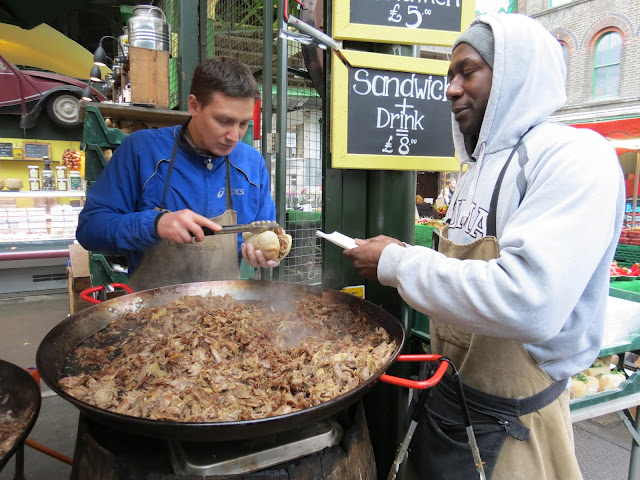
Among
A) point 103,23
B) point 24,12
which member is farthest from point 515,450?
point 103,23

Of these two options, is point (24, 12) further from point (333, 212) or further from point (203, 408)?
point (203, 408)

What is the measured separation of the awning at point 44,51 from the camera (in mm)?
9539

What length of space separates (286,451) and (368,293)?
59.8 inches

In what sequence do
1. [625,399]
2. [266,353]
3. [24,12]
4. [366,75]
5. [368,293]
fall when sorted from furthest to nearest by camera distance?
[24,12]
[368,293]
[625,399]
[366,75]
[266,353]

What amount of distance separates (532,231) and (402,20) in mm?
1737

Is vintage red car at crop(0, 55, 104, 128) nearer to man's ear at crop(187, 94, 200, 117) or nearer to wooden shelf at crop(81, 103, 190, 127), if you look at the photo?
wooden shelf at crop(81, 103, 190, 127)

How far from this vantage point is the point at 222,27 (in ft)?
16.9

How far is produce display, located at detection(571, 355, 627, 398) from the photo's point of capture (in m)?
2.54

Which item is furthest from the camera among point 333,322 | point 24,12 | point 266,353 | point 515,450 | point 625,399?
point 24,12

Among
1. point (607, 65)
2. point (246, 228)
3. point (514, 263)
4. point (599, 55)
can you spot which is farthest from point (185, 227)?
point (599, 55)

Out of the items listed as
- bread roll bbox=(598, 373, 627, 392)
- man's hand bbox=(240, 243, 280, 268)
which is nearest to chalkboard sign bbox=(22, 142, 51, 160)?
man's hand bbox=(240, 243, 280, 268)

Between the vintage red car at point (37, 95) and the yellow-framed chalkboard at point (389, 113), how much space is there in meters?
8.46

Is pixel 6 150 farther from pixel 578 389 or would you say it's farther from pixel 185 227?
pixel 578 389

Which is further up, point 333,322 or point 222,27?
point 222,27
